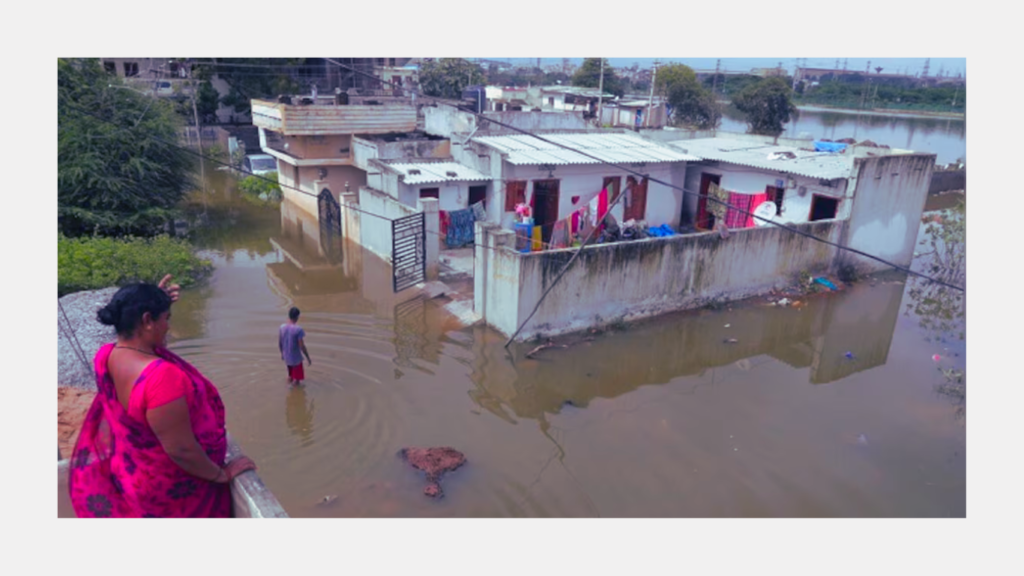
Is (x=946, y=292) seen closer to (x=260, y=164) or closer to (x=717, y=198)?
(x=717, y=198)

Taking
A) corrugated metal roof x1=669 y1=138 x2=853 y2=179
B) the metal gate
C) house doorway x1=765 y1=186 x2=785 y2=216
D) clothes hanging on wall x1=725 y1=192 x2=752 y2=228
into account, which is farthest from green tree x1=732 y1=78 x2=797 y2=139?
the metal gate

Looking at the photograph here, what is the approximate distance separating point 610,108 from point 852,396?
2278 cm

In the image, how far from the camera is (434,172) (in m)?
16.1

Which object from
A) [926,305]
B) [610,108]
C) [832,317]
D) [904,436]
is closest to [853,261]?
[926,305]

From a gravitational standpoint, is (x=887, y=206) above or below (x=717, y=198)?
above

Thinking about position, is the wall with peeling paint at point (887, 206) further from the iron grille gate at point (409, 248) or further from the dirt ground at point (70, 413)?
the dirt ground at point (70, 413)

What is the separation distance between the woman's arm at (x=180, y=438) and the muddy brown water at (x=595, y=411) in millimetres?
1304

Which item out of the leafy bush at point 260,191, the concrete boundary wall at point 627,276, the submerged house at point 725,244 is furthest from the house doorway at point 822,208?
the leafy bush at point 260,191

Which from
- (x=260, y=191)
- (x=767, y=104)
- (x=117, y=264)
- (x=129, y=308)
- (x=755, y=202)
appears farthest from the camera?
(x=767, y=104)

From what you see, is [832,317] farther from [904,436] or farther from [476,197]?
[476,197]

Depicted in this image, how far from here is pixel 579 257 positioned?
11.0 m

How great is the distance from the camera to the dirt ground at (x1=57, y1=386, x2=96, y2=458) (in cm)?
595

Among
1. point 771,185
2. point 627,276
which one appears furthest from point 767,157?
point 627,276

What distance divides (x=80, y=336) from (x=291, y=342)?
374 cm
